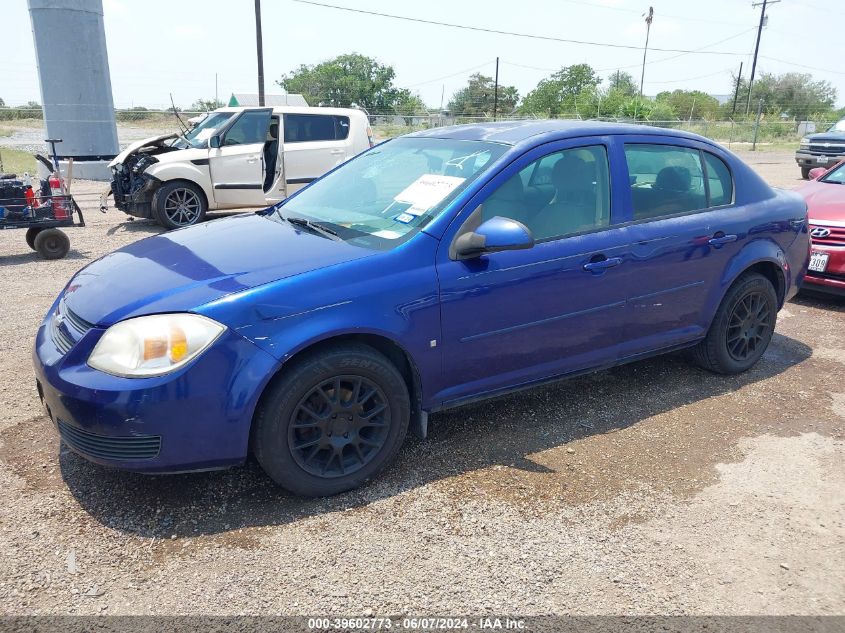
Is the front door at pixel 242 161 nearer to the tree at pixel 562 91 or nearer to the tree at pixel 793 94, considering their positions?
the tree at pixel 562 91

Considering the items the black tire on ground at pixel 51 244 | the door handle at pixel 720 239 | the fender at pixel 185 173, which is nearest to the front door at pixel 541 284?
the door handle at pixel 720 239

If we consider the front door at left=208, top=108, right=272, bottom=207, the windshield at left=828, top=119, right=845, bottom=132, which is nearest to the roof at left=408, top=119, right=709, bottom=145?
the front door at left=208, top=108, right=272, bottom=207

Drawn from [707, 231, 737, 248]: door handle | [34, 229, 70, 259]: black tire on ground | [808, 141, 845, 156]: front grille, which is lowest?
[34, 229, 70, 259]: black tire on ground

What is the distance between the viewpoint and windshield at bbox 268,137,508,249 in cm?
333

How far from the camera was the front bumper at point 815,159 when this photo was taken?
57.5 ft

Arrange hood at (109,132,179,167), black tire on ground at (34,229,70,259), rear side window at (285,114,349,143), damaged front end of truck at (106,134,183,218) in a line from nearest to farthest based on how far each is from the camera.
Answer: black tire on ground at (34,229,70,259), damaged front end of truck at (106,134,183,218), hood at (109,132,179,167), rear side window at (285,114,349,143)

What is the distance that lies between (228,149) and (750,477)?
8674mm

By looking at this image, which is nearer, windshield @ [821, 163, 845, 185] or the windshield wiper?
the windshield wiper

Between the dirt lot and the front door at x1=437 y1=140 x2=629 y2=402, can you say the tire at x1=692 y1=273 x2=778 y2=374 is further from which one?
the front door at x1=437 y1=140 x2=629 y2=402

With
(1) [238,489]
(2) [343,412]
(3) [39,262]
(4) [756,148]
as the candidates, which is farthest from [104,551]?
(4) [756,148]

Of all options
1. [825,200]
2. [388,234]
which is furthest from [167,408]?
[825,200]

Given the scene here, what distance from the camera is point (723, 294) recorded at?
169 inches

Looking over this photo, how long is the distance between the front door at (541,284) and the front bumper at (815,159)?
17.2 metres

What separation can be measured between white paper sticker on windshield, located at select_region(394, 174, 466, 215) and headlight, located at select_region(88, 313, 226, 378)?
1.25m
